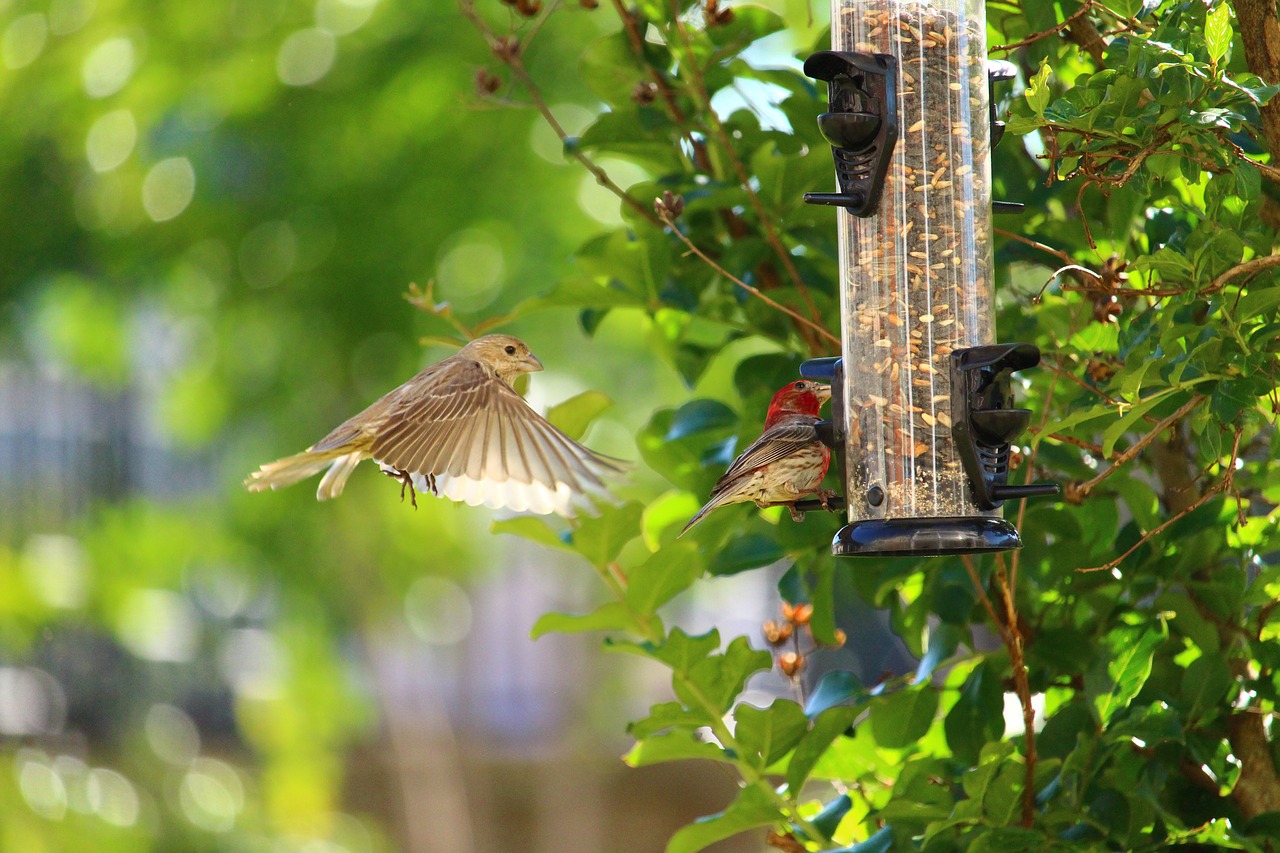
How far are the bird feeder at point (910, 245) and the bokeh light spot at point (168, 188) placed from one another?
5883 millimetres

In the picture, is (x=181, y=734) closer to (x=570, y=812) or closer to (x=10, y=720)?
(x=10, y=720)

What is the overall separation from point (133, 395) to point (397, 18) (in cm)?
622

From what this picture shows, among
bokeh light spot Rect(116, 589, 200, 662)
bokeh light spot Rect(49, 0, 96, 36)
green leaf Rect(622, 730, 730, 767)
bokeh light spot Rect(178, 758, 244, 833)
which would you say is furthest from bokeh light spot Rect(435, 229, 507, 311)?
green leaf Rect(622, 730, 730, 767)

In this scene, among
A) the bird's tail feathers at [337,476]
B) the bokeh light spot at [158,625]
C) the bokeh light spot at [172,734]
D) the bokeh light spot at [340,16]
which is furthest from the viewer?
the bokeh light spot at [172,734]

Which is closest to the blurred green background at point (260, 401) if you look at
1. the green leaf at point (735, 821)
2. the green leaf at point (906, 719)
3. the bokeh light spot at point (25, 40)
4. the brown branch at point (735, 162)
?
the bokeh light spot at point (25, 40)

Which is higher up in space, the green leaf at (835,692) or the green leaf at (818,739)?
the green leaf at (835,692)

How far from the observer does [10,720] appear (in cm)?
1086

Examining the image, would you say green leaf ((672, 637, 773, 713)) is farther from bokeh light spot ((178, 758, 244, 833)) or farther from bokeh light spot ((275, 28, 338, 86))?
bokeh light spot ((178, 758, 244, 833))

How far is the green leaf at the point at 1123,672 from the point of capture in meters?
2.44

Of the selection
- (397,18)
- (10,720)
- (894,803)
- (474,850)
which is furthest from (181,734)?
(894,803)

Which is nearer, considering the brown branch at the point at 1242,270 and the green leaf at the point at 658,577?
the brown branch at the point at 1242,270

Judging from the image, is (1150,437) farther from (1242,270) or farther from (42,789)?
(42,789)

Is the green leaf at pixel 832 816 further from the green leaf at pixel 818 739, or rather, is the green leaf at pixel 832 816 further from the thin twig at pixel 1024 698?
the thin twig at pixel 1024 698

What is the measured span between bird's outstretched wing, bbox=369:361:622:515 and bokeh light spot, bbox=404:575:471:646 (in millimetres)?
6466
